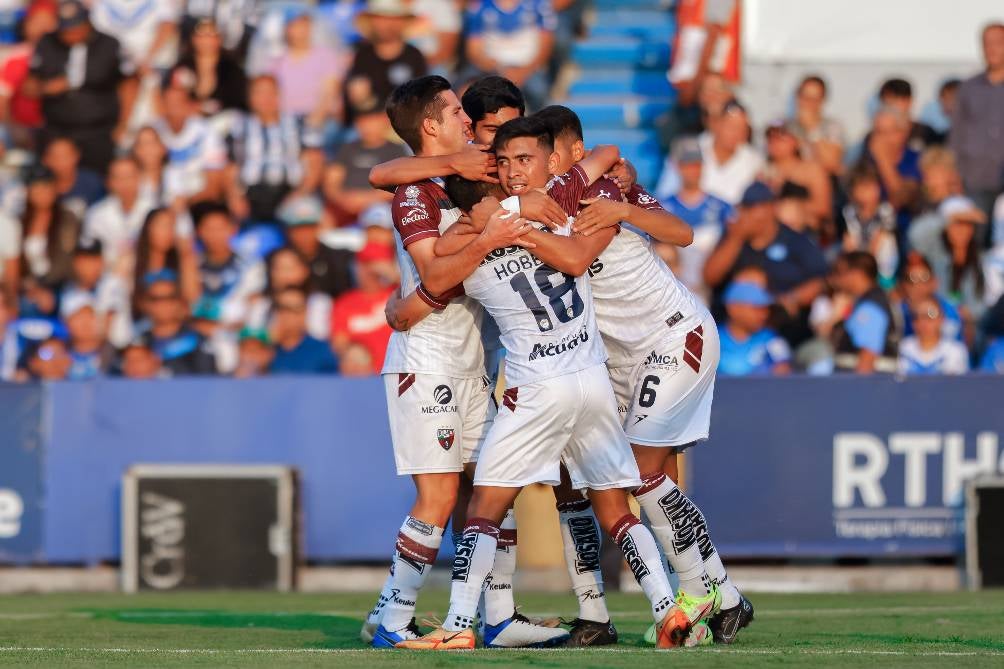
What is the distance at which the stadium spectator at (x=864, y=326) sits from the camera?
12.4 metres

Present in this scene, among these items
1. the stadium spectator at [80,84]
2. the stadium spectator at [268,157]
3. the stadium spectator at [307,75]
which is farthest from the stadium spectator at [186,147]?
the stadium spectator at [307,75]

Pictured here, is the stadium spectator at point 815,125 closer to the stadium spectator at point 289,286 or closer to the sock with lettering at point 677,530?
the stadium spectator at point 289,286

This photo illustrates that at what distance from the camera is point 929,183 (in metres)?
14.0

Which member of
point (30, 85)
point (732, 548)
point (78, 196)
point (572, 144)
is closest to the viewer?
point (572, 144)

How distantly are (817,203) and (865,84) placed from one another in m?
2.00

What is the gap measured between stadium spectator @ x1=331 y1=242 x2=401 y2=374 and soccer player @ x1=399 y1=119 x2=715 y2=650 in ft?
19.1

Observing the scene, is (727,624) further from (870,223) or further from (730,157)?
(730,157)

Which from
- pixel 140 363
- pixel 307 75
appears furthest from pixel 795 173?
pixel 140 363

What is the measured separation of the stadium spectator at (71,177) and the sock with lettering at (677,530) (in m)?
8.53

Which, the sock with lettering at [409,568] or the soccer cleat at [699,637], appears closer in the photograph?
the soccer cleat at [699,637]

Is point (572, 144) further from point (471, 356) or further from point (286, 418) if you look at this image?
point (286, 418)

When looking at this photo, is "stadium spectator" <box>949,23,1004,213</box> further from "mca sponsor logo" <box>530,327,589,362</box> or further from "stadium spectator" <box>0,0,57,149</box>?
"stadium spectator" <box>0,0,57,149</box>

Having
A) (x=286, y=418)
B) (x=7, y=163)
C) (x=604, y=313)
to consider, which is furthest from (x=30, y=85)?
(x=604, y=313)

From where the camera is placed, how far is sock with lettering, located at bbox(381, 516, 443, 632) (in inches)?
300
